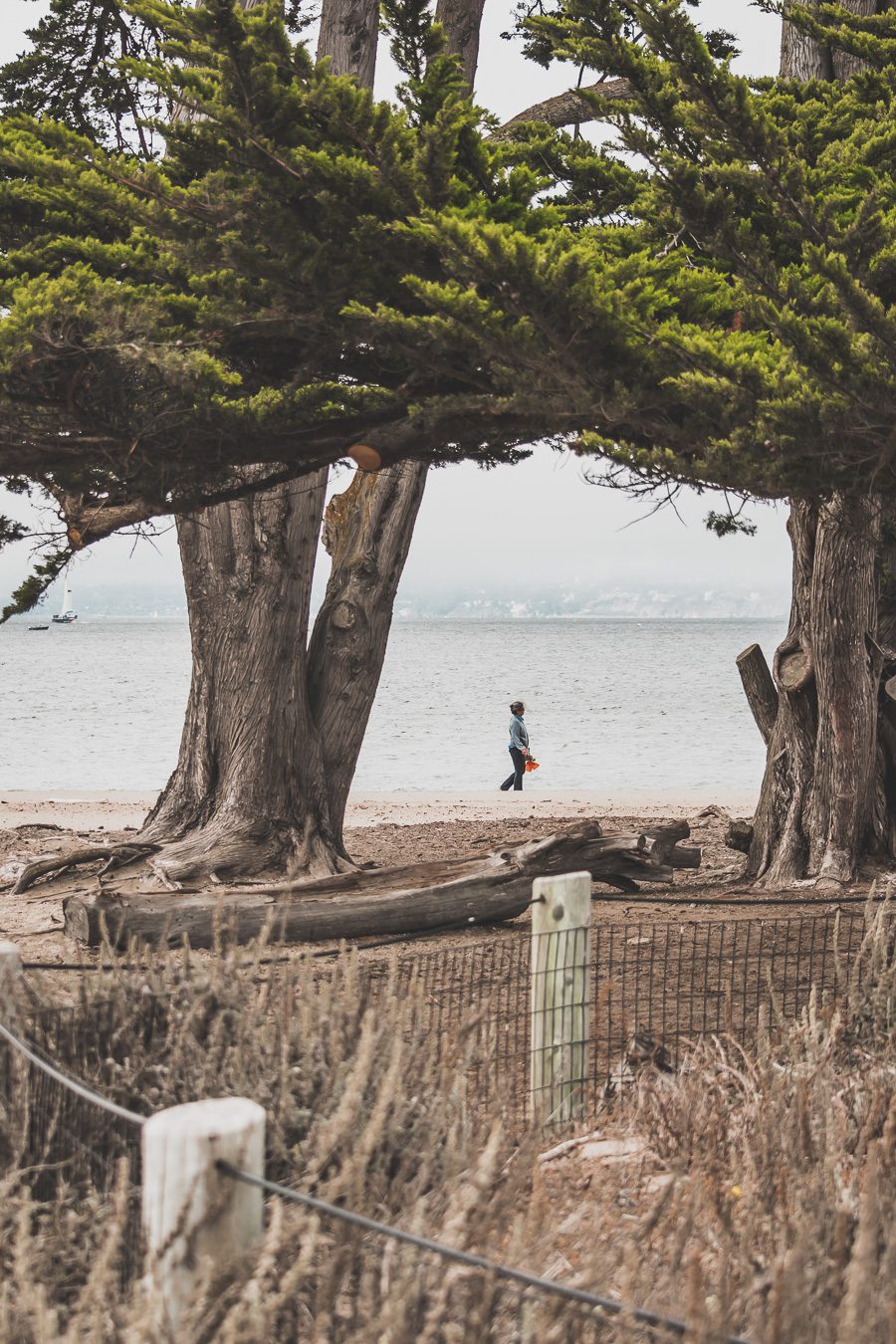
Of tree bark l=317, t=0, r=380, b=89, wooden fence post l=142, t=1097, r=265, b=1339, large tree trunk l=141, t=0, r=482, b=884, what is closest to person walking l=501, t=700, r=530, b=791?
large tree trunk l=141, t=0, r=482, b=884

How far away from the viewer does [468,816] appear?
1825 cm

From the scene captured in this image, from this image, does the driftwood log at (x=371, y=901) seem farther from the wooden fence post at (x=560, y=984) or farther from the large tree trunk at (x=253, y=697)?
the wooden fence post at (x=560, y=984)

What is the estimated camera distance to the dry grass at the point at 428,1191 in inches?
91.3

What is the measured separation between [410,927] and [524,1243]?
205 inches

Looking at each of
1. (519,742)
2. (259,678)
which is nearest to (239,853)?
(259,678)

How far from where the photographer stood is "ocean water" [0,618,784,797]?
31.1m

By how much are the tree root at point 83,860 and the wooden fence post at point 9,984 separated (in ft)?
20.5

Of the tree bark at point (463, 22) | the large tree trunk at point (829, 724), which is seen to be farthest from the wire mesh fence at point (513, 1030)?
the tree bark at point (463, 22)

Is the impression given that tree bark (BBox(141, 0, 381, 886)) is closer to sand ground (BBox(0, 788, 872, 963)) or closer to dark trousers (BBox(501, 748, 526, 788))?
sand ground (BBox(0, 788, 872, 963))

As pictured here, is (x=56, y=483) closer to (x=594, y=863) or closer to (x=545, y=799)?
(x=594, y=863)

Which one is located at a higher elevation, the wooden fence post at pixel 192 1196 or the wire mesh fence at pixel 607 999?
the wooden fence post at pixel 192 1196

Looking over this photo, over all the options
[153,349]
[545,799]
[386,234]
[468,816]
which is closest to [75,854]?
[153,349]

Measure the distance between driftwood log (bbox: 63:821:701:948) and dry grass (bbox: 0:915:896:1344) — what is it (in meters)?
2.90

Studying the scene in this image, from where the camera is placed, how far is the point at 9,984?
3.49 meters
